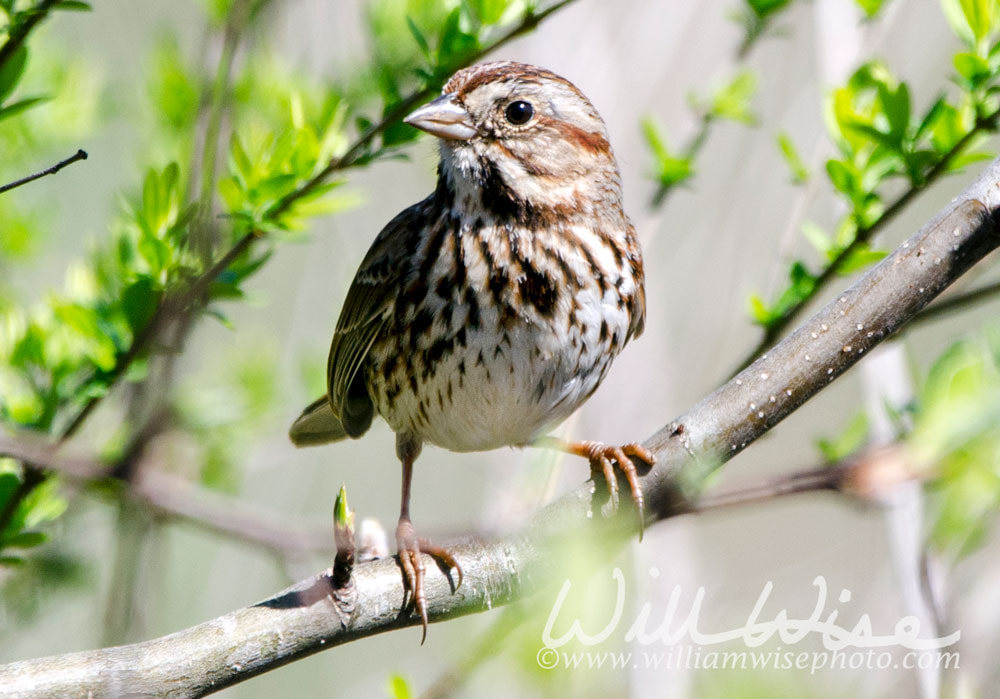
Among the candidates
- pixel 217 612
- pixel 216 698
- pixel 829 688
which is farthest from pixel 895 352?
pixel 216 698

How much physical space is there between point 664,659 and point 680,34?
7.20 feet

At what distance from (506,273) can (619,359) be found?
0.82 meters

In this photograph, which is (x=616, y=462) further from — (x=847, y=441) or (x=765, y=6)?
(x=765, y=6)

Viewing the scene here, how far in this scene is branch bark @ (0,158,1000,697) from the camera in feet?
6.54

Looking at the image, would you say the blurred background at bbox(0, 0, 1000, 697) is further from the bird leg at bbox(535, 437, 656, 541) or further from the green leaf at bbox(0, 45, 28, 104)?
the green leaf at bbox(0, 45, 28, 104)

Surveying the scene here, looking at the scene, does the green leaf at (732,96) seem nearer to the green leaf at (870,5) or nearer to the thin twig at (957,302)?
the green leaf at (870,5)

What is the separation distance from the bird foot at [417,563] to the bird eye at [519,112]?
3.93ft

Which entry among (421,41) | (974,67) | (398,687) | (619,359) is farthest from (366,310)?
(974,67)

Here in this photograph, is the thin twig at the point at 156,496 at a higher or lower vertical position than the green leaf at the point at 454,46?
lower

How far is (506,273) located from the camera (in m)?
3.14

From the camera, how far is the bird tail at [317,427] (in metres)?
3.84

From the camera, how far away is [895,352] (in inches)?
130

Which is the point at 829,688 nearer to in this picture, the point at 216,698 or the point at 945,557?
the point at 945,557

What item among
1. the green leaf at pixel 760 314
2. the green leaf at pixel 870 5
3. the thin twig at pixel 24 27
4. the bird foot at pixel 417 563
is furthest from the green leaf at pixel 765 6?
the thin twig at pixel 24 27
